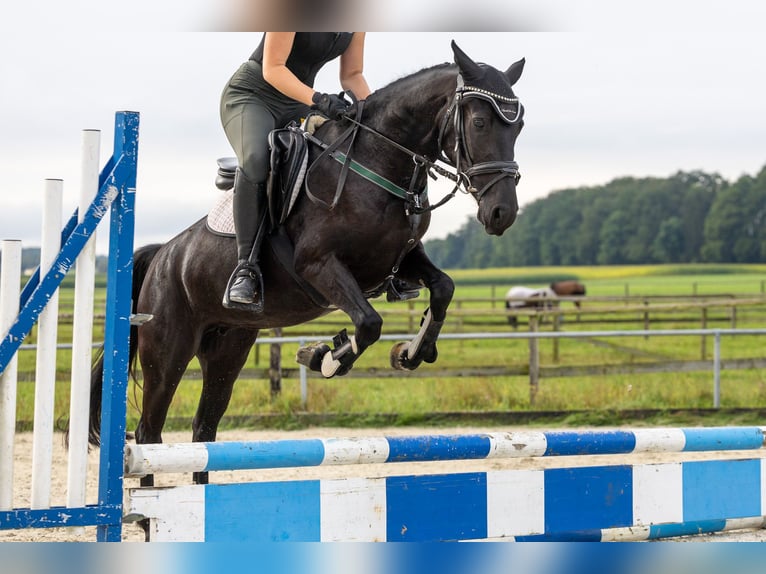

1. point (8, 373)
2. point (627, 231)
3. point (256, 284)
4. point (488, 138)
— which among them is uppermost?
point (627, 231)

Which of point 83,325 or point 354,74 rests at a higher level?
point 354,74

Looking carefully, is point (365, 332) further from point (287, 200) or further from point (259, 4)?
point (259, 4)

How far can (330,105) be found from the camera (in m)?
3.91

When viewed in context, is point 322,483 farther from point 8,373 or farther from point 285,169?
point 285,169

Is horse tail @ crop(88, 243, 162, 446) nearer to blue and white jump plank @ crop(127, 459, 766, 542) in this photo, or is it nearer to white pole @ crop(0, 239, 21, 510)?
white pole @ crop(0, 239, 21, 510)

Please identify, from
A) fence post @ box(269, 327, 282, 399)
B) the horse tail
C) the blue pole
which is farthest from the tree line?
the blue pole

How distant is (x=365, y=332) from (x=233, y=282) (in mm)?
642

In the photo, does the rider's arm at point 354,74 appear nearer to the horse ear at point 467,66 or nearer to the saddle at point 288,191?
the saddle at point 288,191

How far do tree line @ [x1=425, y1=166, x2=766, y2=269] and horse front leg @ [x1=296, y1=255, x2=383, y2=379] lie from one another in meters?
37.9

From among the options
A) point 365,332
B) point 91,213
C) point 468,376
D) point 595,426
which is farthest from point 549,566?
point 468,376

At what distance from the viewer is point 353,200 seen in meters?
3.82

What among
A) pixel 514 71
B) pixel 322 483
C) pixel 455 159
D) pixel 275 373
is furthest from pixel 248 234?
pixel 275 373

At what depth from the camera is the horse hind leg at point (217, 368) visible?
464 cm

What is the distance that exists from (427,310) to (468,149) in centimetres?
72
